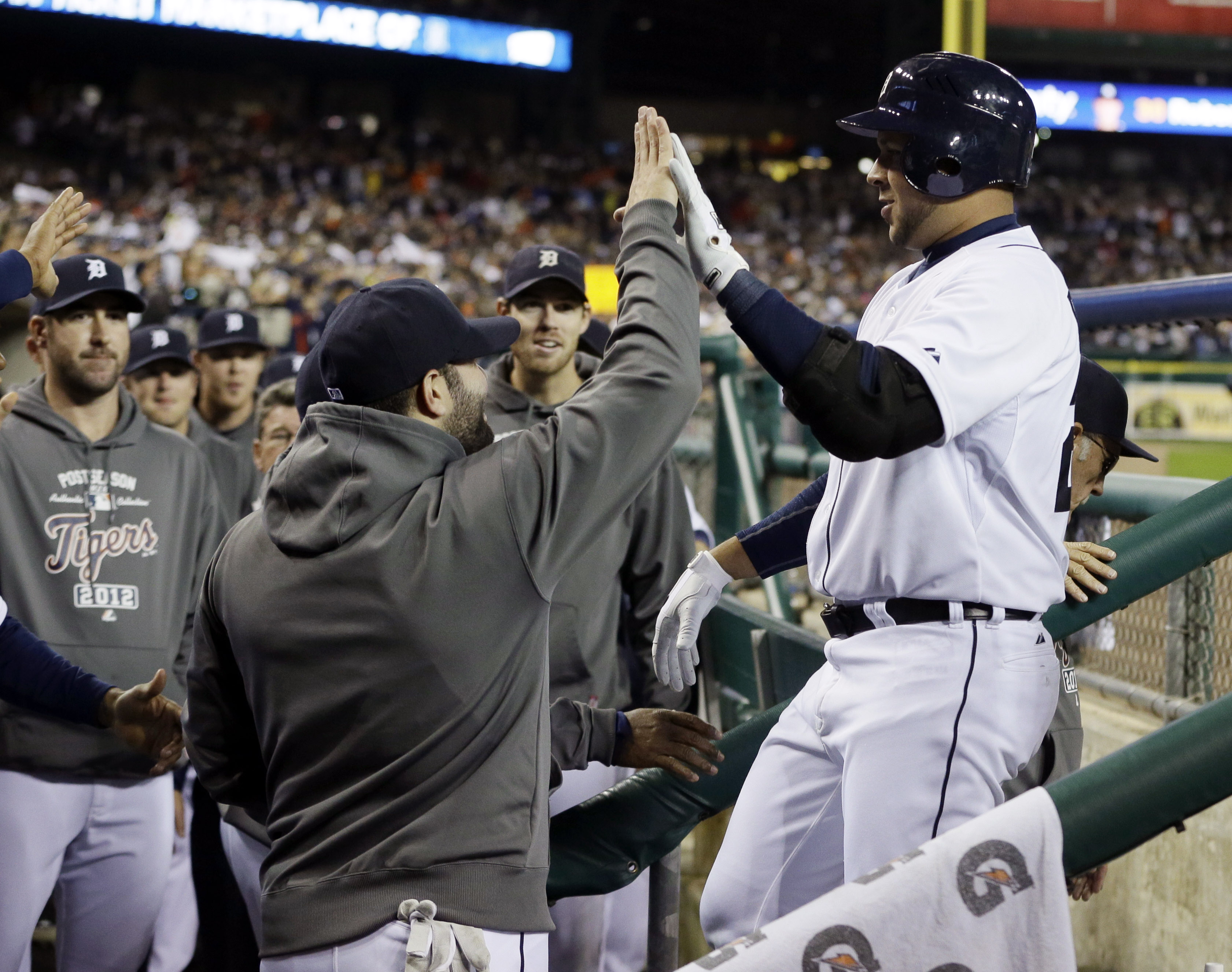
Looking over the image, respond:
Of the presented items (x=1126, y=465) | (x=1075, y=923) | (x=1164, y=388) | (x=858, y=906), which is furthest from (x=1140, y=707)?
(x=1164, y=388)

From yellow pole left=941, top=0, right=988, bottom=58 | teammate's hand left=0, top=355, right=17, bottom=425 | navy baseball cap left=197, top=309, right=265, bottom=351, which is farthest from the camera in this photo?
navy baseball cap left=197, top=309, right=265, bottom=351

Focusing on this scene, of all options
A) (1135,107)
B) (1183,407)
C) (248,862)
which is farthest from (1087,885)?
(1135,107)

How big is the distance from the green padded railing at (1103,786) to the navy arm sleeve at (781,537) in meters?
0.26

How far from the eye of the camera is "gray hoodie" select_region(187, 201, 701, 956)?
155cm

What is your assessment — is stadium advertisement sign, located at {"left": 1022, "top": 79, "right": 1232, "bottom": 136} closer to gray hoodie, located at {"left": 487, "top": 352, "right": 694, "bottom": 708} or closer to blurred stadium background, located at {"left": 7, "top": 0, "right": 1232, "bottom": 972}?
blurred stadium background, located at {"left": 7, "top": 0, "right": 1232, "bottom": 972}

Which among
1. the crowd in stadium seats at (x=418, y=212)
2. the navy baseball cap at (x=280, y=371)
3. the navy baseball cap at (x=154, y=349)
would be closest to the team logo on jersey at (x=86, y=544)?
the navy baseball cap at (x=280, y=371)

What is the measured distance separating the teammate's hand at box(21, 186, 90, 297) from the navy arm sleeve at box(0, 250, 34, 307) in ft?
0.08

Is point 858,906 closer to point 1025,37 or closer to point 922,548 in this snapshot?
point 922,548

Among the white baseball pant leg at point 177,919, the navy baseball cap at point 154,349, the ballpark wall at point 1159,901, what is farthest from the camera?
the navy baseball cap at point 154,349

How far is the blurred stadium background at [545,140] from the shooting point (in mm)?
14945

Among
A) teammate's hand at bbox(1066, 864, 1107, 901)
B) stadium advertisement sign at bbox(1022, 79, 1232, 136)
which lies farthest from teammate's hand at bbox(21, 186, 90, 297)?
stadium advertisement sign at bbox(1022, 79, 1232, 136)

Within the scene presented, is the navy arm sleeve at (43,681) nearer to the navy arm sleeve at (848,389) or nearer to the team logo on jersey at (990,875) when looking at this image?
the navy arm sleeve at (848,389)

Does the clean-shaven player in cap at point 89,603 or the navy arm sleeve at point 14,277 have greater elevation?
the navy arm sleeve at point 14,277

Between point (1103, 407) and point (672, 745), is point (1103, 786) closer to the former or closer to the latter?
point (672, 745)
